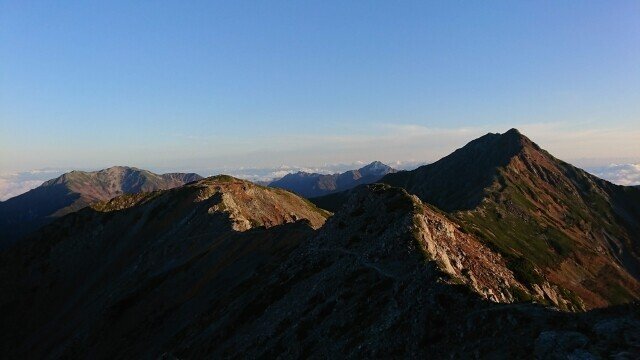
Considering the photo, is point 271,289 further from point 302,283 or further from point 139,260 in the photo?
point 139,260

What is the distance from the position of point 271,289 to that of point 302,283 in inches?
269

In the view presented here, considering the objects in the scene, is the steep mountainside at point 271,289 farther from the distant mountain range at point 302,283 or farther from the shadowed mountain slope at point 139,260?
the shadowed mountain slope at point 139,260

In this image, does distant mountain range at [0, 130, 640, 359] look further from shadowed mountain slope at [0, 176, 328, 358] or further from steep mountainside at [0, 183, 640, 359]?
shadowed mountain slope at [0, 176, 328, 358]

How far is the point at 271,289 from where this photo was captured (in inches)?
2598

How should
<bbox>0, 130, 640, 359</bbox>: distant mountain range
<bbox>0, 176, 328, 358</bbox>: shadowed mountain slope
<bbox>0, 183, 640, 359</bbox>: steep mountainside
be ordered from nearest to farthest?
<bbox>0, 183, 640, 359</bbox>: steep mountainside
<bbox>0, 130, 640, 359</bbox>: distant mountain range
<bbox>0, 176, 328, 358</bbox>: shadowed mountain slope

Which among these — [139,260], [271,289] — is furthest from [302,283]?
[139,260]

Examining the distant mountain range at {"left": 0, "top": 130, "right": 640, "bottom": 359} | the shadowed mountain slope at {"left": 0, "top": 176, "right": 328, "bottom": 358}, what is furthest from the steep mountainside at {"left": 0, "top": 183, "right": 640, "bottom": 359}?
the shadowed mountain slope at {"left": 0, "top": 176, "right": 328, "bottom": 358}

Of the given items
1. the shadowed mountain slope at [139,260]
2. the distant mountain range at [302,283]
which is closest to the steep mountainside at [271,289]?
the distant mountain range at [302,283]

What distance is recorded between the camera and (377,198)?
73.8m

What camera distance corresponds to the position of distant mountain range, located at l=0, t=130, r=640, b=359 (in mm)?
32156

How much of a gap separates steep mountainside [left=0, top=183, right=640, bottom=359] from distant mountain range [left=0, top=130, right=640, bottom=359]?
0.21 m

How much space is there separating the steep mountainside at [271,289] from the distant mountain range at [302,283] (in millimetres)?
208

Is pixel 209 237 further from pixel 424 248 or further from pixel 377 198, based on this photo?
pixel 424 248

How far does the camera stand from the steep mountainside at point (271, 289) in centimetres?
3134
